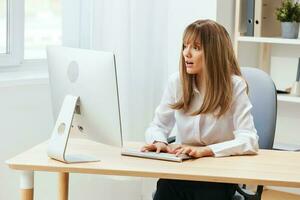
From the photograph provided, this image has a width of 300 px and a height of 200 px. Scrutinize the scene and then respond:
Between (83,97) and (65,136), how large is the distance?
0.15m

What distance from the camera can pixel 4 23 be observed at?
9.39ft

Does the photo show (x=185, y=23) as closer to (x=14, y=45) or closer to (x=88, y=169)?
(x=14, y=45)

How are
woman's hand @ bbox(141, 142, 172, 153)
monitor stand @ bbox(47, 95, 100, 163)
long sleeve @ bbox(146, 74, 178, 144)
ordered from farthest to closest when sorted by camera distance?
1. long sleeve @ bbox(146, 74, 178, 144)
2. woman's hand @ bbox(141, 142, 172, 153)
3. monitor stand @ bbox(47, 95, 100, 163)

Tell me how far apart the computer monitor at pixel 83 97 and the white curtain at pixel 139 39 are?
890 millimetres

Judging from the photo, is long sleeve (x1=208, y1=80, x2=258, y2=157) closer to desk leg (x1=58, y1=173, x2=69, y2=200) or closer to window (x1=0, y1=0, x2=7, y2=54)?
desk leg (x1=58, y1=173, x2=69, y2=200)

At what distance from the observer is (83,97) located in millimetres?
1902

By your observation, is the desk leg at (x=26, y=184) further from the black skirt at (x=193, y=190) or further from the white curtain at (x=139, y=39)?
the white curtain at (x=139, y=39)

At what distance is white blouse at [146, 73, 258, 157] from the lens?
6.59 ft

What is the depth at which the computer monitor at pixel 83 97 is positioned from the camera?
1819mm

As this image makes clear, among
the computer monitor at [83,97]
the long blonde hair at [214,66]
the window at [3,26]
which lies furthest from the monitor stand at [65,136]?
the window at [3,26]

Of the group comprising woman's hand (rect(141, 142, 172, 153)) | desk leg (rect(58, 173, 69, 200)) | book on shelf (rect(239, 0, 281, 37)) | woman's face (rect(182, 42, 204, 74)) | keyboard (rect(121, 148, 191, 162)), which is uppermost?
book on shelf (rect(239, 0, 281, 37))

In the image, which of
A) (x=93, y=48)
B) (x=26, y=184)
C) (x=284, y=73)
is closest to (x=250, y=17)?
(x=284, y=73)

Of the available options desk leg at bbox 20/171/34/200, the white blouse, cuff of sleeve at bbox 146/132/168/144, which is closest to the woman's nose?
the white blouse

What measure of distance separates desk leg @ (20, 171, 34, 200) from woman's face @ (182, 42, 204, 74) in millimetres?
683
